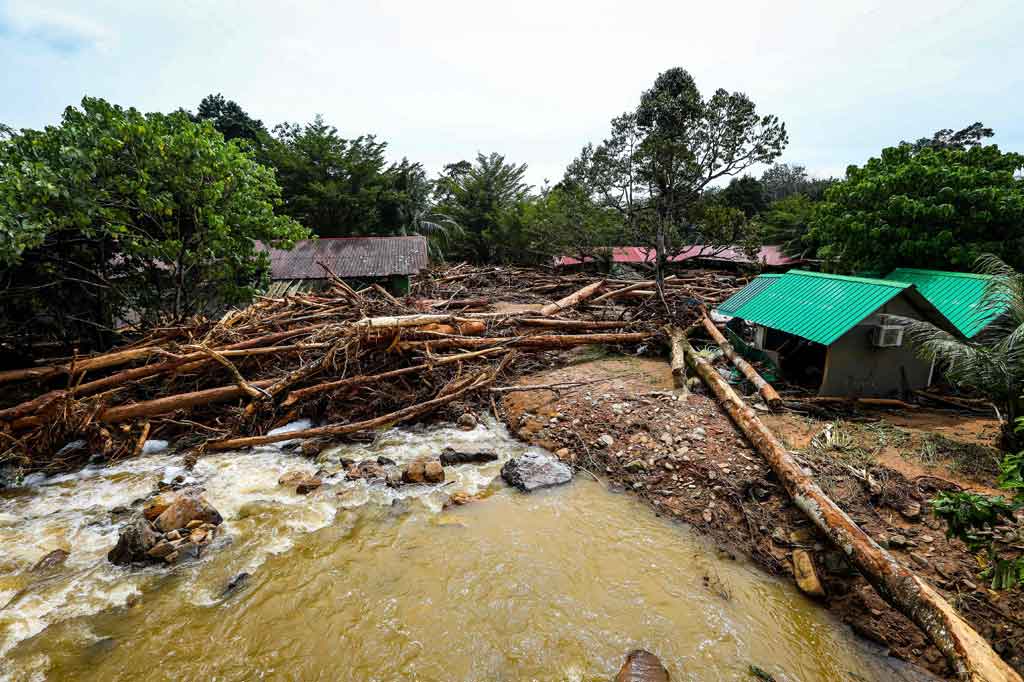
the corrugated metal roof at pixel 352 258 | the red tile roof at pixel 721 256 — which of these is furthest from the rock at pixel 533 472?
the red tile roof at pixel 721 256

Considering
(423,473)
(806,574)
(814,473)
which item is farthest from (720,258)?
(423,473)

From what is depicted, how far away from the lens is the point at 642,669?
3230mm

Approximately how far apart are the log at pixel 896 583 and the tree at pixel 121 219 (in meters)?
9.69

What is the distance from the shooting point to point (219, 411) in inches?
277

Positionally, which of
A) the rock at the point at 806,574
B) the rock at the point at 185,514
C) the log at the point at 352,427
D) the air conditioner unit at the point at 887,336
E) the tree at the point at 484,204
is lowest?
the rock at the point at 806,574

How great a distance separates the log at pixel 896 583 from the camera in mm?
2820

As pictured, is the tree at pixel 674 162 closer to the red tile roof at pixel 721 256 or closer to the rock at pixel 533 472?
the red tile roof at pixel 721 256

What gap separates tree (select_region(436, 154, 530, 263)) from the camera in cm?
3173

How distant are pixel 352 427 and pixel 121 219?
17.9 ft

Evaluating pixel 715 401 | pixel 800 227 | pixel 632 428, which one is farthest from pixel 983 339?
pixel 800 227

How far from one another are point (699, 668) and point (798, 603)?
129 centimetres

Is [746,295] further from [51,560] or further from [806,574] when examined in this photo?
[51,560]

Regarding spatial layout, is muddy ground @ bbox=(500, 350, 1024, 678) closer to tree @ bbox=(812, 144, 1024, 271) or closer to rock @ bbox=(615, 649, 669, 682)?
rock @ bbox=(615, 649, 669, 682)

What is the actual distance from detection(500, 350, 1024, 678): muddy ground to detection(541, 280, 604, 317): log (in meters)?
3.78
